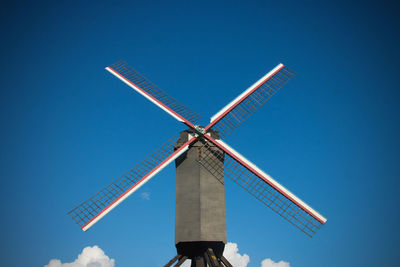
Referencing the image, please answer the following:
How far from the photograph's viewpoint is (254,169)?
419 inches

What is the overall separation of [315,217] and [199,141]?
4629mm

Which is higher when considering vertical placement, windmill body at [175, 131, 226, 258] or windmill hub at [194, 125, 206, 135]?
windmill hub at [194, 125, 206, 135]

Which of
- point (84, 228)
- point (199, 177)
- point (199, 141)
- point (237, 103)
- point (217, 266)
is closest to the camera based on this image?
point (217, 266)

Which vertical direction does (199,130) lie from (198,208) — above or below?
above

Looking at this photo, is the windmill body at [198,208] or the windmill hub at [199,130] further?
the windmill hub at [199,130]

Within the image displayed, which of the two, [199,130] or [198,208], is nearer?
[198,208]

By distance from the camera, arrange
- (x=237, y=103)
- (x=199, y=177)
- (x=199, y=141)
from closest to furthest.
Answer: (x=199, y=177)
(x=199, y=141)
(x=237, y=103)

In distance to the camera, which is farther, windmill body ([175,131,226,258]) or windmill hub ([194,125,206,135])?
windmill hub ([194,125,206,135])

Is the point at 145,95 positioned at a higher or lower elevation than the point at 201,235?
higher

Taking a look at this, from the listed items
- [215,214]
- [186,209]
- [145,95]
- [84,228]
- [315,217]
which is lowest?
[315,217]

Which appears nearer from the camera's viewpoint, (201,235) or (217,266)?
(217,266)

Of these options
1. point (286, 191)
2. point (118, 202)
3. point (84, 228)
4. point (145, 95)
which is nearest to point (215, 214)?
point (286, 191)

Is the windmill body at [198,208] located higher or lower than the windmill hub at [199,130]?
lower

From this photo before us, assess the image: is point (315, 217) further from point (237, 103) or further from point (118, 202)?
point (118, 202)
